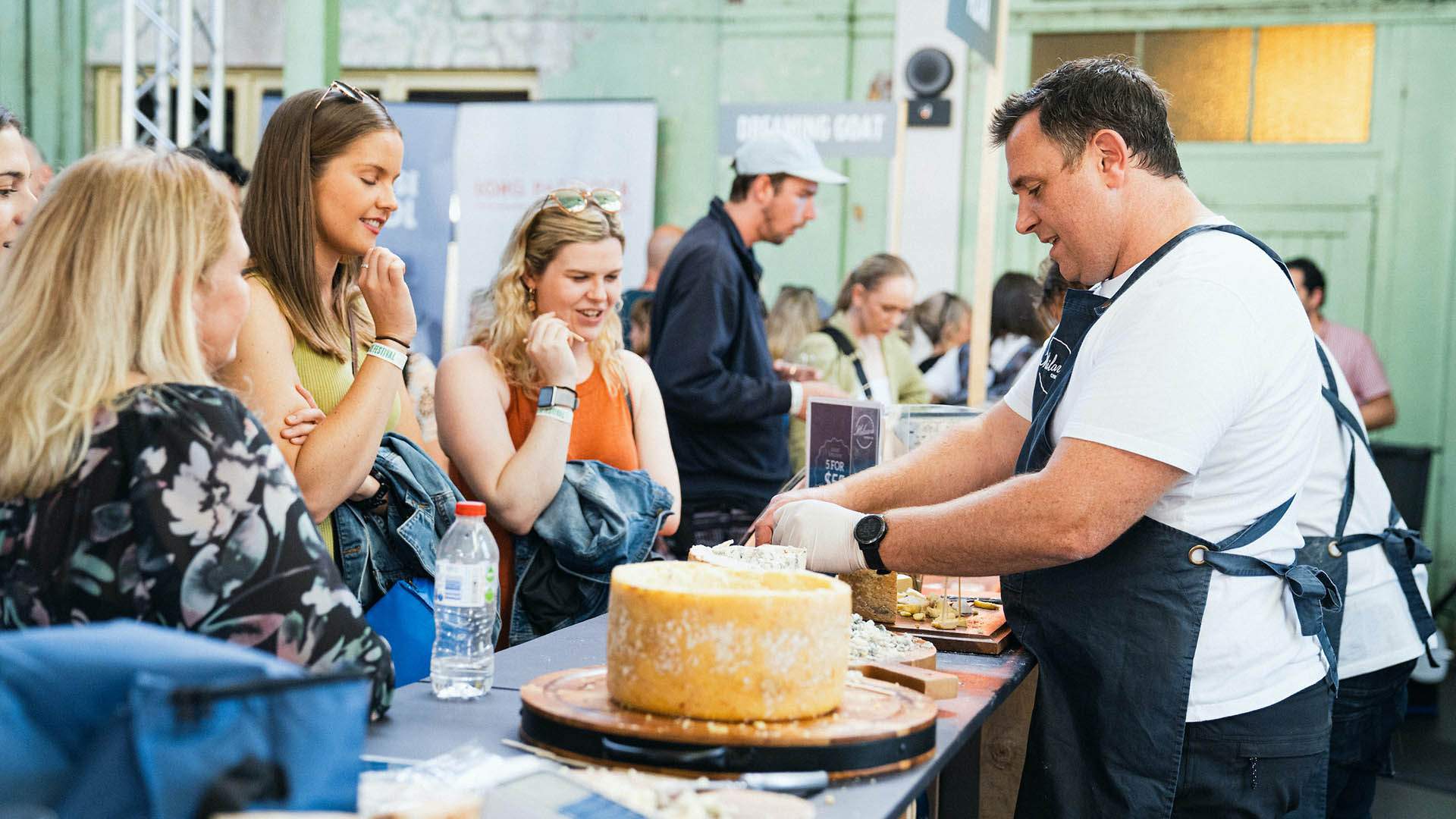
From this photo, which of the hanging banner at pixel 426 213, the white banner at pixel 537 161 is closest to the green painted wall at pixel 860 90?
the white banner at pixel 537 161

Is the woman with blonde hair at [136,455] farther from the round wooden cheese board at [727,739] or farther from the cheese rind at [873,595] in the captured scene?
the cheese rind at [873,595]

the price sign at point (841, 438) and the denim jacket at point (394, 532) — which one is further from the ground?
the price sign at point (841, 438)

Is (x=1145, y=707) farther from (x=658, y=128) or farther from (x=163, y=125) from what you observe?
(x=658, y=128)

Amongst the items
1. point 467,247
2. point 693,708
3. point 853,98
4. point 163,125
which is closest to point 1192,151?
point 853,98

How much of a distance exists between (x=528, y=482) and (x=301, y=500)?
1.18 metres

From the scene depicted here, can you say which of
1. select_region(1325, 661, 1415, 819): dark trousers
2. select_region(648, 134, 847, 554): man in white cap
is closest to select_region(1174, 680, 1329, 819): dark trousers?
select_region(1325, 661, 1415, 819): dark trousers

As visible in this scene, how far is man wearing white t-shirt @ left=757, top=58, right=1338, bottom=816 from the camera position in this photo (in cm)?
183

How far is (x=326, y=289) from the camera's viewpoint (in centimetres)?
240

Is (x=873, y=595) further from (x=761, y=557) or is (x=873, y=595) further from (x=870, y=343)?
(x=870, y=343)

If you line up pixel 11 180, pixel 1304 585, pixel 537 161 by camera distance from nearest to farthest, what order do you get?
pixel 1304 585, pixel 11 180, pixel 537 161

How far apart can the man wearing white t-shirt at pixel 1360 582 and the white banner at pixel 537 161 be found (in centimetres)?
596

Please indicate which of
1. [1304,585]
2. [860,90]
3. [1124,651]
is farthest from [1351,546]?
[860,90]

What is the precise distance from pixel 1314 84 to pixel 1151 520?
6.75 m

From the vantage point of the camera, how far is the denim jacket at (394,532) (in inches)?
84.7
